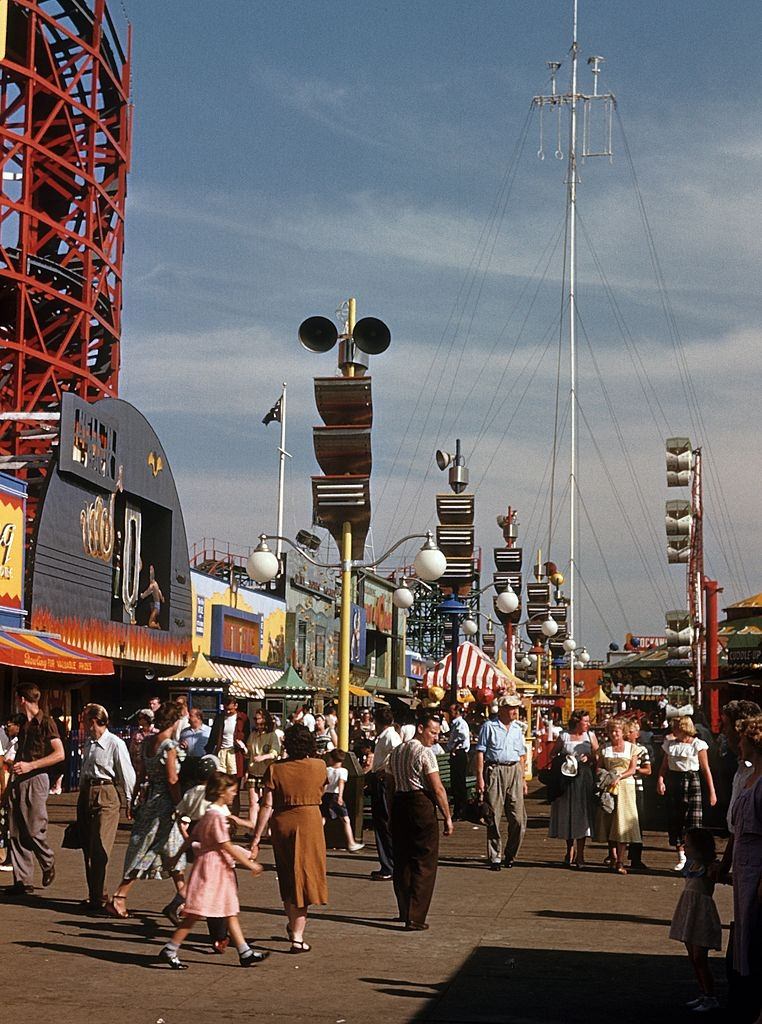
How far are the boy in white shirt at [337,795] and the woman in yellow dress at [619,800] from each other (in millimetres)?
3083

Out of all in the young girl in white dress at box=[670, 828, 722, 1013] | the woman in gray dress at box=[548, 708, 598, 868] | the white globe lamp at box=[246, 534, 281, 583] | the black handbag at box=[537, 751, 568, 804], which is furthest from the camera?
the white globe lamp at box=[246, 534, 281, 583]

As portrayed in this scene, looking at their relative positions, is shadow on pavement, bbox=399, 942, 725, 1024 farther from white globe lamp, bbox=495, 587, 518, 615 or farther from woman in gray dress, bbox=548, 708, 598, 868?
white globe lamp, bbox=495, 587, 518, 615

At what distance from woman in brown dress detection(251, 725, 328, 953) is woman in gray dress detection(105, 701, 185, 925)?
1286 millimetres

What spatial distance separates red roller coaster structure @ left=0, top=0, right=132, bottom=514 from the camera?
43.7 metres

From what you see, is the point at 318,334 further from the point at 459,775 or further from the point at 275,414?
the point at 275,414

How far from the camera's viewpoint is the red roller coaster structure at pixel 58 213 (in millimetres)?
43719

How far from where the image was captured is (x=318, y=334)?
56.7 feet

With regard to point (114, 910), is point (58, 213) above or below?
above

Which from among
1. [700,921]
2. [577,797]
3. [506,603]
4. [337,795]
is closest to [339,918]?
[700,921]

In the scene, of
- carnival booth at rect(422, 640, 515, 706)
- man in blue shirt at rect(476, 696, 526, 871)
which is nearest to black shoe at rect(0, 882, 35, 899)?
man in blue shirt at rect(476, 696, 526, 871)

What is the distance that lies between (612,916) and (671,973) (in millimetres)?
2605

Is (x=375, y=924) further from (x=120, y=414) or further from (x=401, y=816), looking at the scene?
(x=120, y=414)

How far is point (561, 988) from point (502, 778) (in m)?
6.76

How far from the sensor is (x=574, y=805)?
15.8 meters
